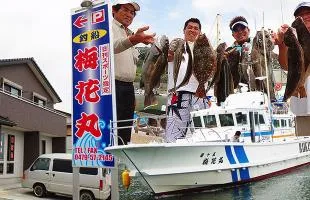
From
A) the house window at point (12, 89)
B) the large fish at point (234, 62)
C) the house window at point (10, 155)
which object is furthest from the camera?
the house window at point (12, 89)

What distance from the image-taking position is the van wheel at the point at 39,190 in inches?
561

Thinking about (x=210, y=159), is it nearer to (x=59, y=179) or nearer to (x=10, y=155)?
(x=59, y=179)

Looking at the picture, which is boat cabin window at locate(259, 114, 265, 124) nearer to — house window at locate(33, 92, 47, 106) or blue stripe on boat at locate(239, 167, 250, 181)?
blue stripe on boat at locate(239, 167, 250, 181)

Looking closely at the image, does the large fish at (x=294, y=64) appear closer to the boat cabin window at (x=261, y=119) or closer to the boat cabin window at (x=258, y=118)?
the boat cabin window at (x=258, y=118)

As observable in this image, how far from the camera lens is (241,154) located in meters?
16.0

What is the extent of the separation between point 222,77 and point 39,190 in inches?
392

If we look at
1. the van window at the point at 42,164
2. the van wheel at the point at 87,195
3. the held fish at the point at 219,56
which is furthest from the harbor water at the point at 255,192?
the held fish at the point at 219,56

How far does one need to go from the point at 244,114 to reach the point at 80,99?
13007 millimetres

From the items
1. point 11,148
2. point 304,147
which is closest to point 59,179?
point 11,148

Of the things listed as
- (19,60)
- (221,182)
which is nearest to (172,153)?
(221,182)

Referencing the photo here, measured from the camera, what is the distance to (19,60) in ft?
69.2

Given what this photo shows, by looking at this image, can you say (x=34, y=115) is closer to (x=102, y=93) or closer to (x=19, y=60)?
(x=19, y=60)

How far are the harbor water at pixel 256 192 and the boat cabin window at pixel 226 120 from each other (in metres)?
2.71

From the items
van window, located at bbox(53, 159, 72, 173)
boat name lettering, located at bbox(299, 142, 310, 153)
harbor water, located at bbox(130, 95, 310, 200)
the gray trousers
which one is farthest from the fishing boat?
the gray trousers
